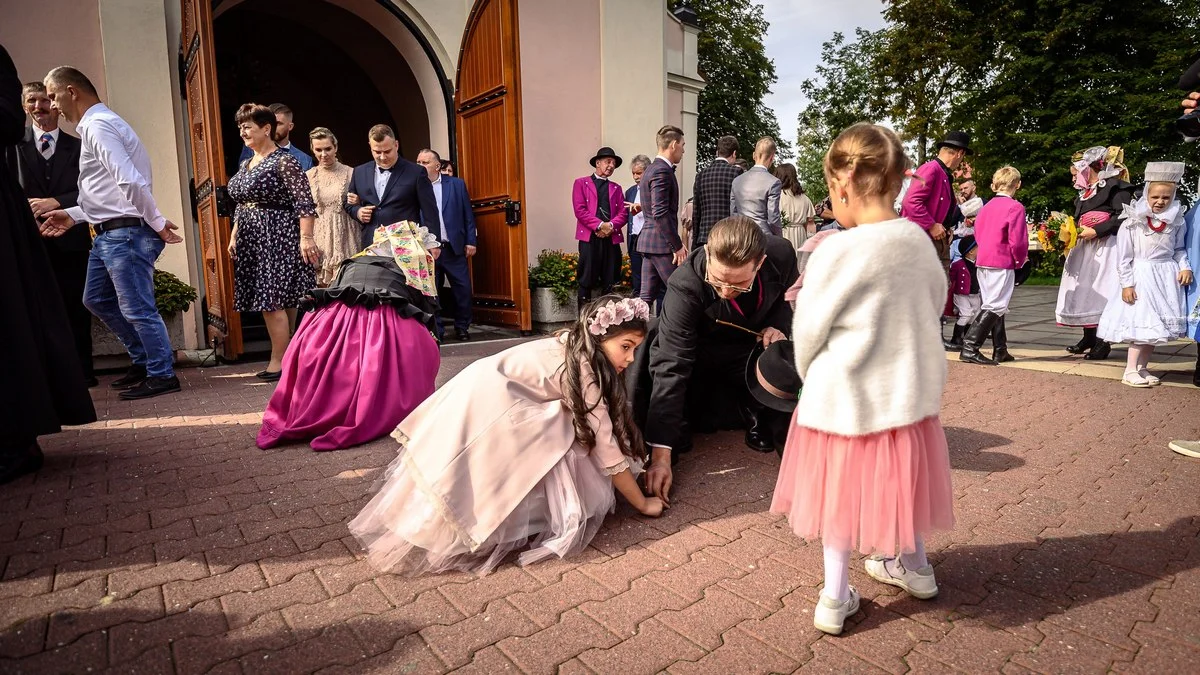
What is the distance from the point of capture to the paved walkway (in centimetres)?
548

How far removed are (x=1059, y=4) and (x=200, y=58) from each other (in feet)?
80.0

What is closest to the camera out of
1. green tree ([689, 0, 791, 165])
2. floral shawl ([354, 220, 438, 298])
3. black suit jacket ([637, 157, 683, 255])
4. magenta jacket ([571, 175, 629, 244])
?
floral shawl ([354, 220, 438, 298])

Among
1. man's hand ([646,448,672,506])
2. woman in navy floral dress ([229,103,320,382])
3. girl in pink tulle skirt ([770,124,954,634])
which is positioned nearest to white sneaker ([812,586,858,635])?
girl in pink tulle skirt ([770,124,954,634])

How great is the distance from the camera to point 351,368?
11.9 feet

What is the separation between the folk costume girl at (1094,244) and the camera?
570 cm

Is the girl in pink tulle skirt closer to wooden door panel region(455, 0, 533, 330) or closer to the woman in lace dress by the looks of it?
the woman in lace dress

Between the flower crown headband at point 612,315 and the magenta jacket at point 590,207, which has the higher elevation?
the magenta jacket at point 590,207

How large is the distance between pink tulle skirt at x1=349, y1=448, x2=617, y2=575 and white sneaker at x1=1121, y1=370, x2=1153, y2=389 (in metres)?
4.63

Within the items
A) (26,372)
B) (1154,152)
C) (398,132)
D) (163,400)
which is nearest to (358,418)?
(26,372)

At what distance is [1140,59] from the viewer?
67.7 feet

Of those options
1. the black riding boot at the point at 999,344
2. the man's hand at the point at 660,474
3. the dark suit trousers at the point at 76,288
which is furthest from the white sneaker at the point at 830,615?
the dark suit trousers at the point at 76,288

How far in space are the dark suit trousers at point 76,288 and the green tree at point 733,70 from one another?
65.7ft

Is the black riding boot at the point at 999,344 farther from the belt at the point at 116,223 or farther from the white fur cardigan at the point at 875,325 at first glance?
the belt at the point at 116,223

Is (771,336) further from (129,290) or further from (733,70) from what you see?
(733,70)
